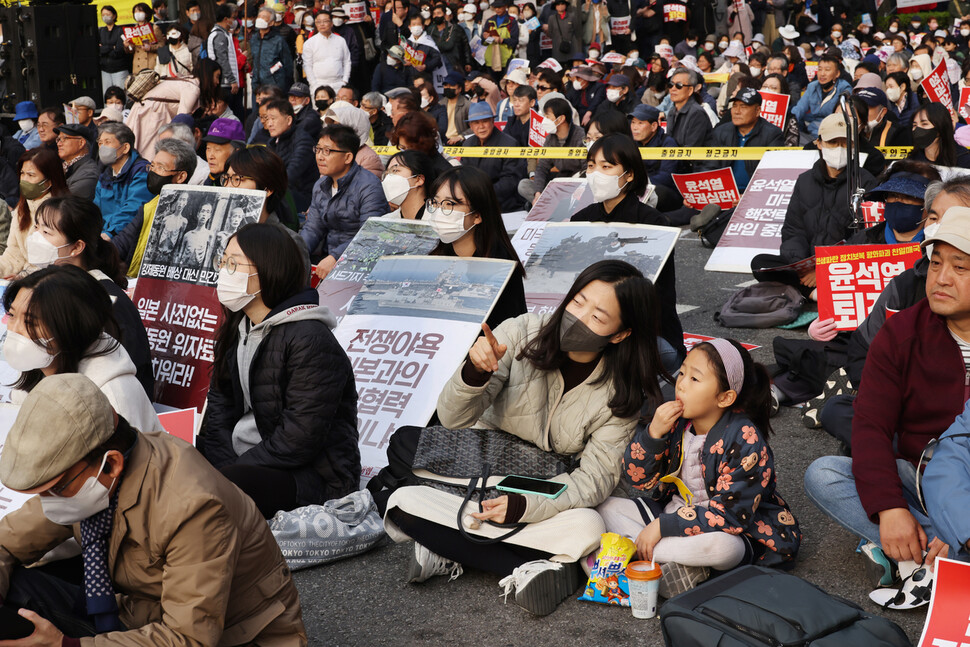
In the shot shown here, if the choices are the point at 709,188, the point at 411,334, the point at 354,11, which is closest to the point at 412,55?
the point at 354,11

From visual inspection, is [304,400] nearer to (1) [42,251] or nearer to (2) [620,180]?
(1) [42,251]

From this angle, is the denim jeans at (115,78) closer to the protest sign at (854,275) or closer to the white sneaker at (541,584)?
the protest sign at (854,275)

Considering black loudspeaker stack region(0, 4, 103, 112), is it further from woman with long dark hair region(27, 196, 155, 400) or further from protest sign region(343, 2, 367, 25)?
woman with long dark hair region(27, 196, 155, 400)

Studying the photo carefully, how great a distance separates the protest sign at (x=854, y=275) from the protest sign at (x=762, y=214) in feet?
6.88

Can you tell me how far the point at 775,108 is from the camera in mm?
11289

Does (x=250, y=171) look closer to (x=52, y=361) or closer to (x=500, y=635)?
(x=52, y=361)

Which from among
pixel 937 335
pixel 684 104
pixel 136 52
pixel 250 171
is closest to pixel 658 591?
pixel 937 335

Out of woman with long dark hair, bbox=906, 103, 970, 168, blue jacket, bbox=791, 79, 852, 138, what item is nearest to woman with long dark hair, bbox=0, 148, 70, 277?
woman with long dark hair, bbox=906, 103, 970, 168

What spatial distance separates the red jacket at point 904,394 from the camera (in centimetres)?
364

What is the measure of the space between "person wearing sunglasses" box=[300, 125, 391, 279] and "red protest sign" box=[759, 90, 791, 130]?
5.48 metres

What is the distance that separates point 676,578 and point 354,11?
16.2m

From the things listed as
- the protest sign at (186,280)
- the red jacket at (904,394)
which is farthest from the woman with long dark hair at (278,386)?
the red jacket at (904,394)

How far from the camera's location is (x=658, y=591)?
3.70 metres

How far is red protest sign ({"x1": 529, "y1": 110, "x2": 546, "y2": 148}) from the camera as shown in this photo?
10.6 metres
